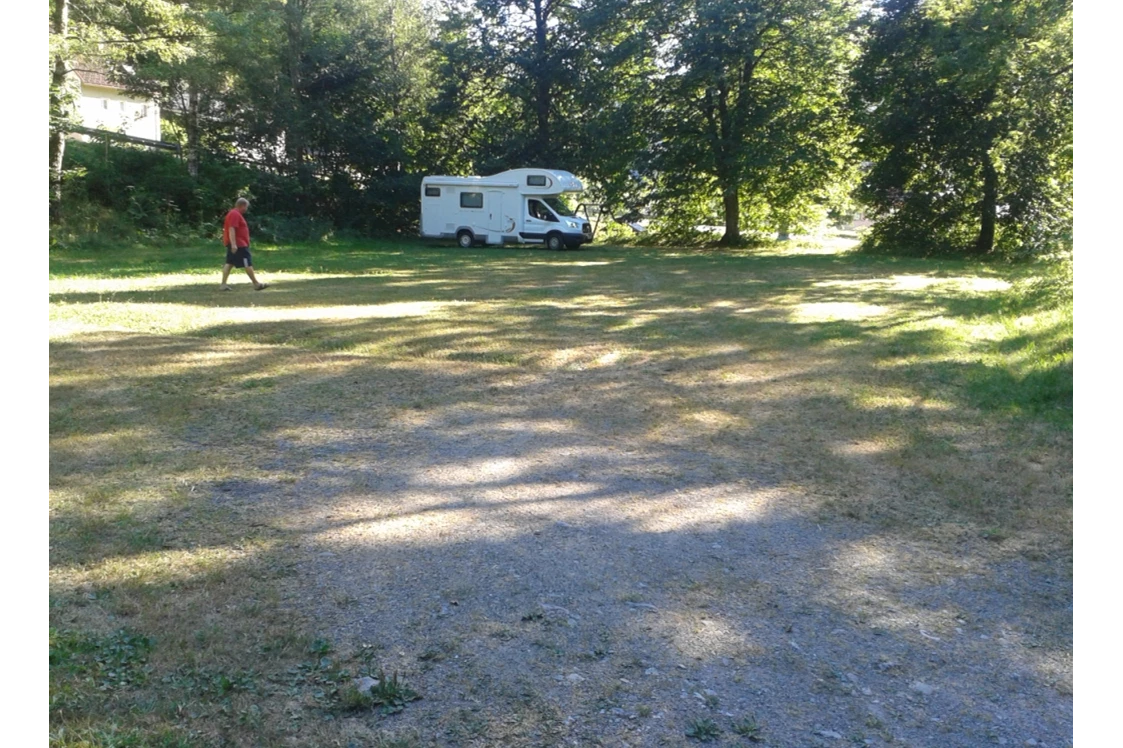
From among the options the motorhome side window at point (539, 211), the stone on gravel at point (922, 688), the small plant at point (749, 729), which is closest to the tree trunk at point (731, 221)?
the motorhome side window at point (539, 211)

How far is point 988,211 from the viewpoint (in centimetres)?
3125

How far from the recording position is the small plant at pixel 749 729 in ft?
11.9

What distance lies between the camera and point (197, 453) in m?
7.11

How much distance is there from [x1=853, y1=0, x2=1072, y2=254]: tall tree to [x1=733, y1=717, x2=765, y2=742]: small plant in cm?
2356

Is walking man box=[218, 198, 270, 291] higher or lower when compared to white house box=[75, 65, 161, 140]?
lower

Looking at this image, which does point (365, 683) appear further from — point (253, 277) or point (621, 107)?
point (621, 107)

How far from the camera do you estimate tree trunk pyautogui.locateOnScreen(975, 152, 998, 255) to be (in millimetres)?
30719

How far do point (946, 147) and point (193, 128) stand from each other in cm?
2620

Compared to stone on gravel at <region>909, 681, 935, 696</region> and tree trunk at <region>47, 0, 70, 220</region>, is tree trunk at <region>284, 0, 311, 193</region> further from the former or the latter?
stone on gravel at <region>909, 681, 935, 696</region>

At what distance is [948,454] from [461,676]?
17.2 ft

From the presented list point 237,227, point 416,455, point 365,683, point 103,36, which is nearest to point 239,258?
point 237,227

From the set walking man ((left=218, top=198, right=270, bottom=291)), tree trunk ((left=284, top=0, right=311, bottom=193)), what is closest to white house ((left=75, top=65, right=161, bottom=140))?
tree trunk ((left=284, top=0, right=311, bottom=193))

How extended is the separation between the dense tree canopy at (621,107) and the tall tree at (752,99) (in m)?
0.08
